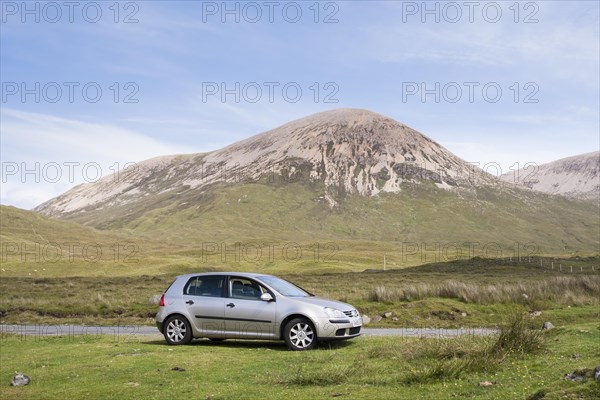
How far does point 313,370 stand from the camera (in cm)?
1250

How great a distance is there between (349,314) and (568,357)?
598cm

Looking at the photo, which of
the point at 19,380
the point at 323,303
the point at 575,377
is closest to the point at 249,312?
the point at 323,303

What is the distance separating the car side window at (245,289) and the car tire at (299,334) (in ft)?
4.28

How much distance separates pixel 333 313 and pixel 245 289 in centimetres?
263

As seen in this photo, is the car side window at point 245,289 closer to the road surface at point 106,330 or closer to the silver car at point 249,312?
the silver car at point 249,312

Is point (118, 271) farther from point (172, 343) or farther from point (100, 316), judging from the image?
point (172, 343)

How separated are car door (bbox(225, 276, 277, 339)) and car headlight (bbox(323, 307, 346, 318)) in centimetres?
140

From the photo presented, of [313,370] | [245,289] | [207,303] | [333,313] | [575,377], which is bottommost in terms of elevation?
[313,370]

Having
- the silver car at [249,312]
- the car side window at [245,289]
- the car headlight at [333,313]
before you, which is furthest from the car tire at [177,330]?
the car headlight at [333,313]

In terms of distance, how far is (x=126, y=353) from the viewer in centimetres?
1597

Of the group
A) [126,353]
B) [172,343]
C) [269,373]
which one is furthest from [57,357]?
[269,373]

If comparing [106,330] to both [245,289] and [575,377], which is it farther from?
[575,377]

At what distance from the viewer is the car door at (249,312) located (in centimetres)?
1642

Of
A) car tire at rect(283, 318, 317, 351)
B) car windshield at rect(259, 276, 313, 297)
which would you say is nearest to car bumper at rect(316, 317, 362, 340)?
car tire at rect(283, 318, 317, 351)
